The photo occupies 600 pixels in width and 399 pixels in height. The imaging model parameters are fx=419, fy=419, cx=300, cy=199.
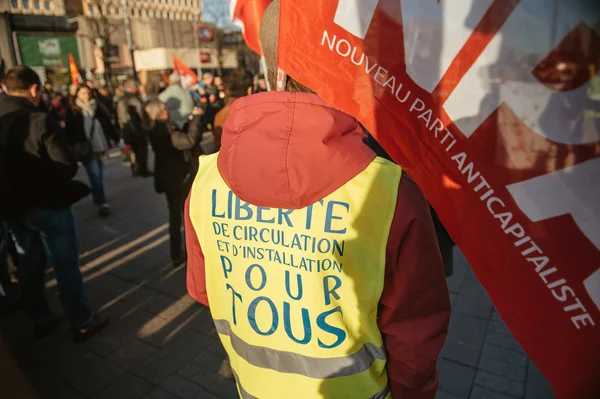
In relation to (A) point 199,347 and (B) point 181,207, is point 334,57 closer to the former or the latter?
(A) point 199,347

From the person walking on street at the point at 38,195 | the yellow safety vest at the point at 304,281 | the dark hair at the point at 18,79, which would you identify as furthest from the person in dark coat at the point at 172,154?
the yellow safety vest at the point at 304,281

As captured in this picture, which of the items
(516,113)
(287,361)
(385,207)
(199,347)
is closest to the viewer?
(516,113)

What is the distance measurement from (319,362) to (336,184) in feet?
1.79

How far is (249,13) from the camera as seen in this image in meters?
3.15

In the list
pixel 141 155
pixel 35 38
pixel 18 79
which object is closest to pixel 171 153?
pixel 18 79

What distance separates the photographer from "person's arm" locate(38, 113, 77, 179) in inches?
117

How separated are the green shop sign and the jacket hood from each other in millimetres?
19535

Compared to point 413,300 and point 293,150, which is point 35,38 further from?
point 413,300

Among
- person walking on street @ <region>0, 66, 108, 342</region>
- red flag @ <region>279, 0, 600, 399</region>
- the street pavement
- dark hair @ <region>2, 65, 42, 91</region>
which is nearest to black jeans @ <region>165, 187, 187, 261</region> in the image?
the street pavement

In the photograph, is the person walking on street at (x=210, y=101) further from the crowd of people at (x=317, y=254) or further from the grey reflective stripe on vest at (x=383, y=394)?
the grey reflective stripe on vest at (x=383, y=394)

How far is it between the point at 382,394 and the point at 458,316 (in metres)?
2.42

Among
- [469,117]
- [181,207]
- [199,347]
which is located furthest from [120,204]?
[469,117]

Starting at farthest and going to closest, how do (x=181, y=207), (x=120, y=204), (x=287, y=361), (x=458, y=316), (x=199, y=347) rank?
(x=120, y=204)
(x=181, y=207)
(x=458, y=316)
(x=199, y=347)
(x=287, y=361)

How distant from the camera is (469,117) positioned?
0.92 metres
